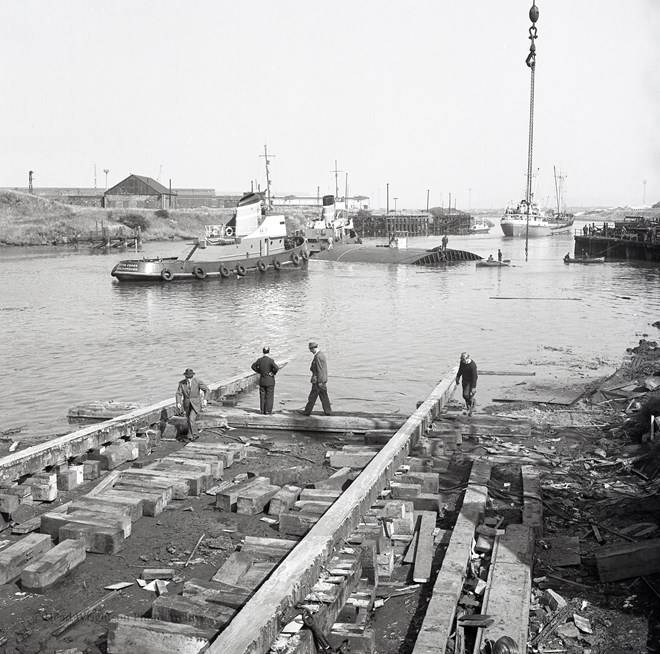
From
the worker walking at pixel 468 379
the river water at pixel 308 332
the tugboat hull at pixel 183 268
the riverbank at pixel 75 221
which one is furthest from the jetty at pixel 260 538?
the riverbank at pixel 75 221

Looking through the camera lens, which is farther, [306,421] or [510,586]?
[306,421]

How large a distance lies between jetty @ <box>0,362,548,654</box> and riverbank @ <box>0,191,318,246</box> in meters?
86.5

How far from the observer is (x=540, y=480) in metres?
10.9

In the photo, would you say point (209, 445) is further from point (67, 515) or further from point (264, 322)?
point (264, 322)

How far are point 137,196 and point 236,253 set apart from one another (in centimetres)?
7929

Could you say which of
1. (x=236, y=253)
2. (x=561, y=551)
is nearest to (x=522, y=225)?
(x=236, y=253)

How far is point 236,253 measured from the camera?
56.5 m

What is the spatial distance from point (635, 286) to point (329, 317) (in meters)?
24.1

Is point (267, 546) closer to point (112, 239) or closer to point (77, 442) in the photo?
point (77, 442)

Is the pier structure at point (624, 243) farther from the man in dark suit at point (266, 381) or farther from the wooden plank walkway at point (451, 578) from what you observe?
the wooden plank walkway at point (451, 578)

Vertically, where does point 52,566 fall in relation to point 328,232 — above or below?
below

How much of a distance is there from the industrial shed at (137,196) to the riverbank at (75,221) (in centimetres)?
531

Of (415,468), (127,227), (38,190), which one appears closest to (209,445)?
(415,468)

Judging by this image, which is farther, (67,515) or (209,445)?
(209,445)
